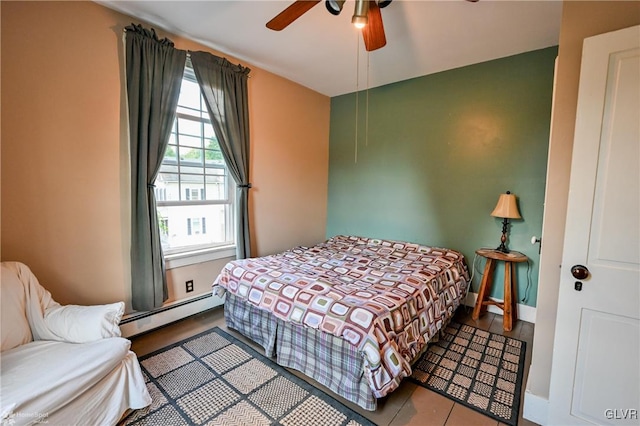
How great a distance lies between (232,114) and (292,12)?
148 centimetres

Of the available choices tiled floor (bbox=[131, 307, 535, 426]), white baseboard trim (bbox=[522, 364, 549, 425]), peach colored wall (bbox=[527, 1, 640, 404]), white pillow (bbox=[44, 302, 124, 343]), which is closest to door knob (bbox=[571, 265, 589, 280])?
peach colored wall (bbox=[527, 1, 640, 404])

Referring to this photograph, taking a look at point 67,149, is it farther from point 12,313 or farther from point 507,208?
point 507,208

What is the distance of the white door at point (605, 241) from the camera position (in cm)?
124

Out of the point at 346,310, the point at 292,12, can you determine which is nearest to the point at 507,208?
the point at 346,310

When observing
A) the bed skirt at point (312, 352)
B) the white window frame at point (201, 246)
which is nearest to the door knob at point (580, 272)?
the bed skirt at point (312, 352)

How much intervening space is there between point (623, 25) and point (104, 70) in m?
3.14

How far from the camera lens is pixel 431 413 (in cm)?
167

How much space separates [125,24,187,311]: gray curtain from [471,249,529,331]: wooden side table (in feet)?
9.93

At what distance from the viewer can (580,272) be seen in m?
1.35

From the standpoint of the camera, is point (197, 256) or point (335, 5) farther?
point (197, 256)

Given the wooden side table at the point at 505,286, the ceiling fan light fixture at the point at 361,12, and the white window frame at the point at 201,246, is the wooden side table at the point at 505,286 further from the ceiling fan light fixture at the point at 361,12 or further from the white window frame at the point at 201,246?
the white window frame at the point at 201,246

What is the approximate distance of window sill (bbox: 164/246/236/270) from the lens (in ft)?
8.64

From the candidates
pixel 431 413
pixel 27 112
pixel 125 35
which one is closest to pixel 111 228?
pixel 27 112

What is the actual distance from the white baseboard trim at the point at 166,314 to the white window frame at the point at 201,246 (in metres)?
0.38
